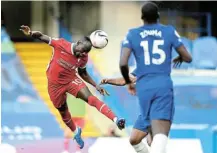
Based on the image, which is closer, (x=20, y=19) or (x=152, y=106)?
(x=152, y=106)

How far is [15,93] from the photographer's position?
15789 mm

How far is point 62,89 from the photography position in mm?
9828

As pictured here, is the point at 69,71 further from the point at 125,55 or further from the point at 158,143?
the point at 158,143

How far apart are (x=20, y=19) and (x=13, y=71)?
144cm

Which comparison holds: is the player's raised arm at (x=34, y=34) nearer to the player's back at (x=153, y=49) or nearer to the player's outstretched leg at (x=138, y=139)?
the player's outstretched leg at (x=138, y=139)

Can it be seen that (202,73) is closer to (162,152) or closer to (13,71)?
(13,71)

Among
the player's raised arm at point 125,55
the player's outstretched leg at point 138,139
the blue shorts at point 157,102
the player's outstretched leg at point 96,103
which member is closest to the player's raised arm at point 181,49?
the blue shorts at point 157,102

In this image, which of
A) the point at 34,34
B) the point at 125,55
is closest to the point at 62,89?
the point at 34,34

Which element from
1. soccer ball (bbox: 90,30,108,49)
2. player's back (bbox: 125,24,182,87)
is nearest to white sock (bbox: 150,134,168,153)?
player's back (bbox: 125,24,182,87)

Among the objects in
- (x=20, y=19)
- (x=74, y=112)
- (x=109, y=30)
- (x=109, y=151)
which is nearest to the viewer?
(x=109, y=151)

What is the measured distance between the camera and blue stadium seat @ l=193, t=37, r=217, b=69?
15.0 metres

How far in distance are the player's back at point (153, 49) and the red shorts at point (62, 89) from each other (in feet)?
6.51

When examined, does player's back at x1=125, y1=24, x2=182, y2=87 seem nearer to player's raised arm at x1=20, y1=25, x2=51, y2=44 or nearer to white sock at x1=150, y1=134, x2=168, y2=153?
white sock at x1=150, y1=134, x2=168, y2=153

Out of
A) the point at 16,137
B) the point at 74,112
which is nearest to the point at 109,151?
the point at 74,112
